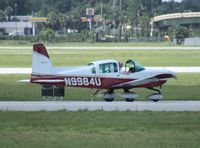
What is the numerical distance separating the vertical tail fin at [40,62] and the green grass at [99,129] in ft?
19.1

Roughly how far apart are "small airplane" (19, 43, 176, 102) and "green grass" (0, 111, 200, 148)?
552 centimetres

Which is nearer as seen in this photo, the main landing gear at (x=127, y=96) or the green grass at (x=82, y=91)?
the main landing gear at (x=127, y=96)

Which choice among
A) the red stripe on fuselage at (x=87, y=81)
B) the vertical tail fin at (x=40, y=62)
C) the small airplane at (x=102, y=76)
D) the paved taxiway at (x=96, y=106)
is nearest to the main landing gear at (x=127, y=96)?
the small airplane at (x=102, y=76)

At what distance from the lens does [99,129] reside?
62.6ft

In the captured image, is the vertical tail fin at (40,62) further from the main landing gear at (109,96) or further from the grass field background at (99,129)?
the grass field background at (99,129)

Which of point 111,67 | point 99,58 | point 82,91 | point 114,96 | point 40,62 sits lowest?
point 99,58

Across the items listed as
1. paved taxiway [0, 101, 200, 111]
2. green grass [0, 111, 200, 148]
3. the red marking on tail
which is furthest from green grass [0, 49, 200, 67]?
green grass [0, 111, 200, 148]

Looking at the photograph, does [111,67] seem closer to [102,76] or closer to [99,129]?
[102,76]

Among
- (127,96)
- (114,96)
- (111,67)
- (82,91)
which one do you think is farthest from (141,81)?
(82,91)

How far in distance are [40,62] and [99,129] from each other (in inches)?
413

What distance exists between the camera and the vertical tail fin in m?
29.0

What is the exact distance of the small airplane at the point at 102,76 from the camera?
28766mm

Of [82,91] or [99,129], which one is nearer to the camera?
[99,129]

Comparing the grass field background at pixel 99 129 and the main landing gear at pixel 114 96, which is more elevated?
the grass field background at pixel 99 129
